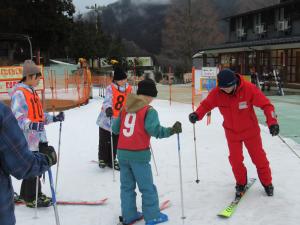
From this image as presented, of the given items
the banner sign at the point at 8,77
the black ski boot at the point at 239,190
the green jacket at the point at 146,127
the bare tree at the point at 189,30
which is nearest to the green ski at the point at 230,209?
the black ski boot at the point at 239,190

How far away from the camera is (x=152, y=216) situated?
13.5 ft

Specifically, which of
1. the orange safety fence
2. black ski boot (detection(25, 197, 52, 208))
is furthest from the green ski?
the orange safety fence

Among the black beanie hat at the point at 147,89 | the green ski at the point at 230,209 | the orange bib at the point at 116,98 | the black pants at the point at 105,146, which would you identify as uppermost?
the black beanie hat at the point at 147,89

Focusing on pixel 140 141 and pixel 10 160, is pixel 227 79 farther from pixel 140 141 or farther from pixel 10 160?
pixel 10 160

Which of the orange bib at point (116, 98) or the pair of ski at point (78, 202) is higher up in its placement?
the orange bib at point (116, 98)

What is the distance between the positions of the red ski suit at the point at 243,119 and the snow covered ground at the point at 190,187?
16.3 inches

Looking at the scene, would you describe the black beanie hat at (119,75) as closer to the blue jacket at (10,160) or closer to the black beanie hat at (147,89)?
the black beanie hat at (147,89)

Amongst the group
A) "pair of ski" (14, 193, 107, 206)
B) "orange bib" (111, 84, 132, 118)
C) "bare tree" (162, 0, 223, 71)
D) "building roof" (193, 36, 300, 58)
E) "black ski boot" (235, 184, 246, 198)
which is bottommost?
"pair of ski" (14, 193, 107, 206)

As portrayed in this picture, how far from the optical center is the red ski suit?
4.70 m

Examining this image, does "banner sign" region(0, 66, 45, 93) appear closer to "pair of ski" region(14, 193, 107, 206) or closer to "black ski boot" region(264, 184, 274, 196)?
"pair of ski" region(14, 193, 107, 206)

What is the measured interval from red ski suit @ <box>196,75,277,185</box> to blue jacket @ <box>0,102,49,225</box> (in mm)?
2838

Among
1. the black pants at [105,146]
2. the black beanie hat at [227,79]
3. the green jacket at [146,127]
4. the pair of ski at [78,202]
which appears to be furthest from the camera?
the black pants at [105,146]

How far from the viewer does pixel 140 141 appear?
398 centimetres

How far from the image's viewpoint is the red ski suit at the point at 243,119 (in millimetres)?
4703
